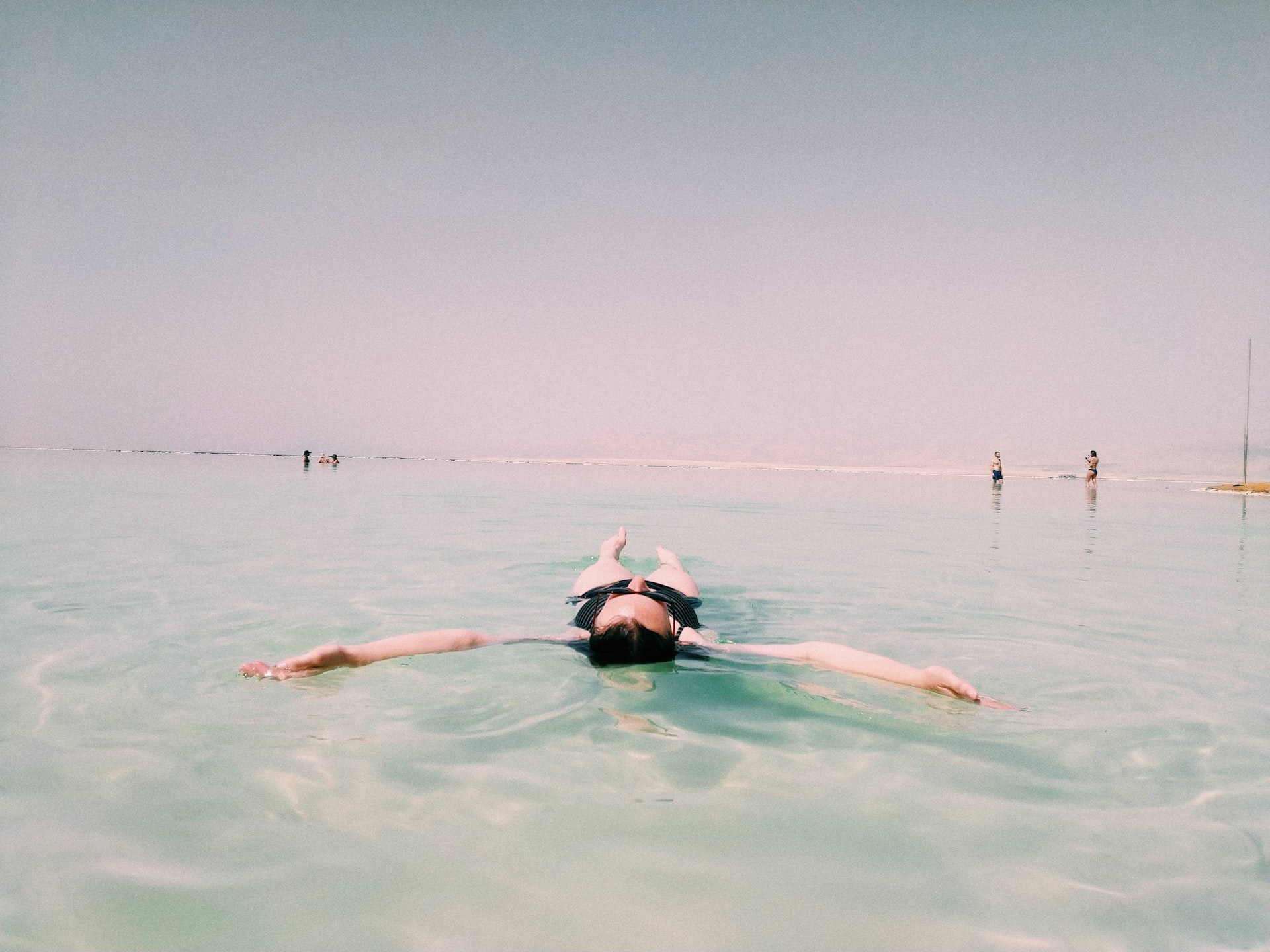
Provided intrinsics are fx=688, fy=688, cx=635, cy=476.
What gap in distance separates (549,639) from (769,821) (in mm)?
2542

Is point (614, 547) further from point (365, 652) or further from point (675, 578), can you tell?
point (365, 652)

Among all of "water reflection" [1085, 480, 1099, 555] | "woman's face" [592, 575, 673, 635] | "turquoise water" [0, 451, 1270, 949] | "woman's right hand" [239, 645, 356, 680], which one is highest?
"woman's face" [592, 575, 673, 635]

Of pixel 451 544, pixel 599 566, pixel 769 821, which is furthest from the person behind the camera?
pixel 451 544

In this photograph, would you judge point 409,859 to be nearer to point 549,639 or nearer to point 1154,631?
point 549,639

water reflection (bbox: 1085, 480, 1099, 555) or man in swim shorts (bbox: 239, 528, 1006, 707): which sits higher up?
man in swim shorts (bbox: 239, 528, 1006, 707)

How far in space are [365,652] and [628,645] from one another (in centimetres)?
153

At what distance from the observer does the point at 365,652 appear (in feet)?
13.1

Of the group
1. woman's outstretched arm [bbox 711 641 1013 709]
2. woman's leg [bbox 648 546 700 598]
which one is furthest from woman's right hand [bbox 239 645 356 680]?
woman's leg [bbox 648 546 700 598]

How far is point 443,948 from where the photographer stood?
1726 millimetres

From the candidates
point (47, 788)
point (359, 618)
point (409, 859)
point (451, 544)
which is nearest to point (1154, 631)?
point (409, 859)

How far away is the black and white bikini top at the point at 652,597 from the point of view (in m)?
4.72

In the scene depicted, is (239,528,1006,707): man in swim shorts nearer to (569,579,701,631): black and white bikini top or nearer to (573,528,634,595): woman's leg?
(569,579,701,631): black and white bikini top

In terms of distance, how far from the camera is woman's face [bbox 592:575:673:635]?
14.0 ft

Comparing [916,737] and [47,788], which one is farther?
[916,737]
